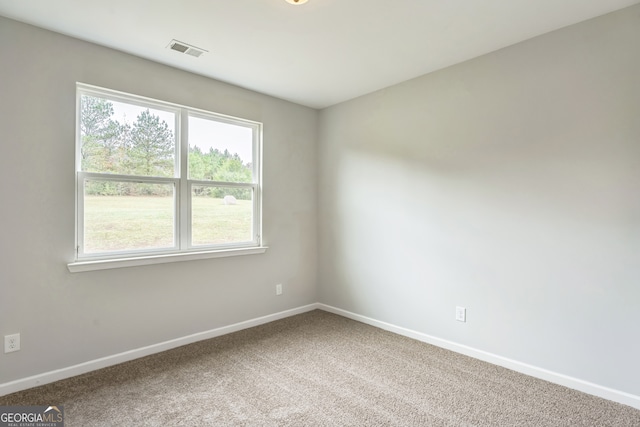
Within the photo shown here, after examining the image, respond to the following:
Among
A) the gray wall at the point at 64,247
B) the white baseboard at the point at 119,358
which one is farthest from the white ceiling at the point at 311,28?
the white baseboard at the point at 119,358

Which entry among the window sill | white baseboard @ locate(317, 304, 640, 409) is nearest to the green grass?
the window sill

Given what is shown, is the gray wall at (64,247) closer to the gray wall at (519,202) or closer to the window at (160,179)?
the window at (160,179)

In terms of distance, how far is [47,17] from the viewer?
2221 mm

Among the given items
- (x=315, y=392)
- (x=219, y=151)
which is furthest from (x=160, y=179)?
(x=315, y=392)

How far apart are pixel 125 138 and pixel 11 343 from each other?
1.70 metres

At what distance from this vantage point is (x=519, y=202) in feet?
8.43

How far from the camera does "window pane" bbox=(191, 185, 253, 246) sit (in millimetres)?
3209

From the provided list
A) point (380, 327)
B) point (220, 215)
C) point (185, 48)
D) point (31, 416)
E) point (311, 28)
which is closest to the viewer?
point (31, 416)

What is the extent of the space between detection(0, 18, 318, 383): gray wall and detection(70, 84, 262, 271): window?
0.39ft

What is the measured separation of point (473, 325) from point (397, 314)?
0.78 metres

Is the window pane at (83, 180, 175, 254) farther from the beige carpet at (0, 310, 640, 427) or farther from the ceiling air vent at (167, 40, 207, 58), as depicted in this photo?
the ceiling air vent at (167, 40, 207, 58)

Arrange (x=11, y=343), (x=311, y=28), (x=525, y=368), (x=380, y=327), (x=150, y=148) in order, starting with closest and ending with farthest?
(x=11, y=343) → (x=311, y=28) → (x=525, y=368) → (x=150, y=148) → (x=380, y=327)

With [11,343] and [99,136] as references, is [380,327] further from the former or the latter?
[99,136]

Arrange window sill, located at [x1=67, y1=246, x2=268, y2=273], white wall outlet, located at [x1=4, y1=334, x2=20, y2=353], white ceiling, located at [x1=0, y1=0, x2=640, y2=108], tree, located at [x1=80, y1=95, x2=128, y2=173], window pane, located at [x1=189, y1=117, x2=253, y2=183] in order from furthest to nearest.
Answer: window pane, located at [x1=189, y1=117, x2=253, y2=183]
tree, located at [x1=80, y1=95, x2=128, y2=173]
window sill, located at [x1=67, y1=246, x2=268, y2=273]
white wall outlet, located at [x1=4, y1=334, x2=20, y2=353]
white ceiling, located at [x1=0, y1=0, x2=640, y2=108]
